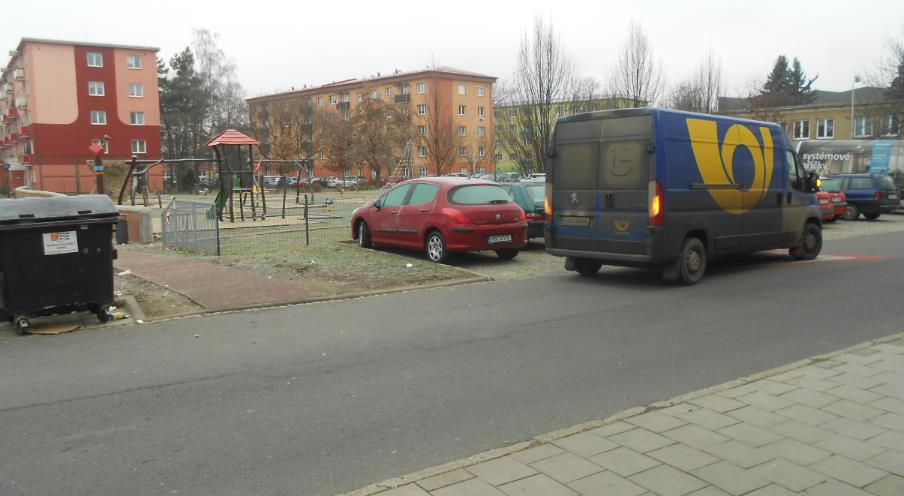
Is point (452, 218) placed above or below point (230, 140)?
below

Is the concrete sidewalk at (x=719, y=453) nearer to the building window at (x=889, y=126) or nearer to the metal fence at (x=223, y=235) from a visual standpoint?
the metal fence at (x=223, y=235)

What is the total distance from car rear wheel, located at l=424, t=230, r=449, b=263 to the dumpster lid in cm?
592

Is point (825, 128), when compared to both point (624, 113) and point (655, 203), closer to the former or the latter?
point (624, 113)

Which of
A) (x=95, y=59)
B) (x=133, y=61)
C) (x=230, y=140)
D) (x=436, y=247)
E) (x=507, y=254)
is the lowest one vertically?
(x=507, y=254)

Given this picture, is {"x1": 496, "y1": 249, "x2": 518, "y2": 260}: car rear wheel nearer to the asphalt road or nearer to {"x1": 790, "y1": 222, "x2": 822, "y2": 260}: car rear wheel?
the asphalt road

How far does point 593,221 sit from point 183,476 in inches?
318

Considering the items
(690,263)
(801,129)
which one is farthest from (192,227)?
(801,129)

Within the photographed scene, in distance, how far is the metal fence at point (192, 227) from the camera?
14.5 metres

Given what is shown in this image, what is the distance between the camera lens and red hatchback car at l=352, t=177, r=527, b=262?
12.7 metres

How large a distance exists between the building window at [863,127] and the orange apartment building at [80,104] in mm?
58863

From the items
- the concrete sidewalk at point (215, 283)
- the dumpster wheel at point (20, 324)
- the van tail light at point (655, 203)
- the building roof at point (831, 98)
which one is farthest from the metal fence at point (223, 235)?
the building roof at point (831, 98)

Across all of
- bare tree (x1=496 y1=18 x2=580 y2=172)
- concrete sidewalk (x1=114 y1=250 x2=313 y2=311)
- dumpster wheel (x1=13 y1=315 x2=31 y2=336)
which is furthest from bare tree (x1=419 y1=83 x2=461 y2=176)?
dumpster wheel (x1=13 y1=315 x2=31 y2=336)

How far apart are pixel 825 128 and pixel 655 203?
65308 millimetres

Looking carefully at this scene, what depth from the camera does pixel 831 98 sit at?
298 feet
